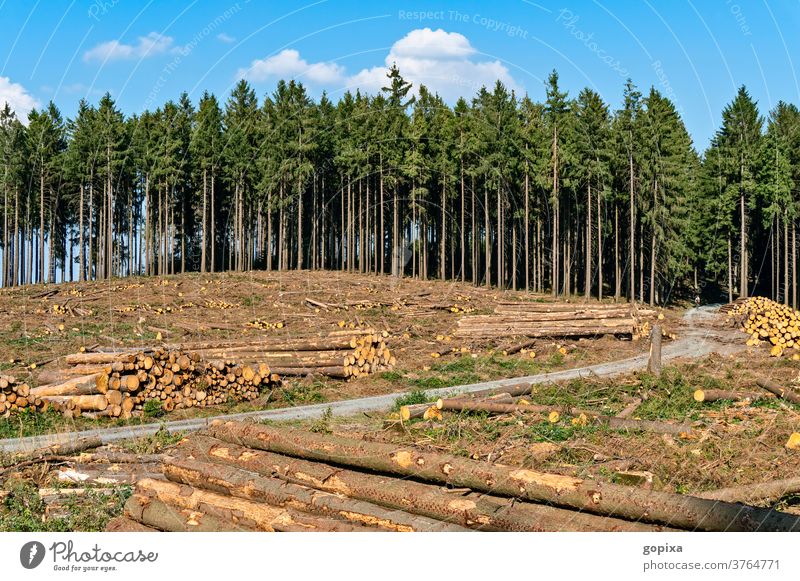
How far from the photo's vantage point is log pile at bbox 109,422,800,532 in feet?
22.1

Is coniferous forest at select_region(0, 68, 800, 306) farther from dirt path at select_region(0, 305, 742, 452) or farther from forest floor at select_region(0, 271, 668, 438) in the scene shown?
dirt path at select_region(0, 305, 742, 452)

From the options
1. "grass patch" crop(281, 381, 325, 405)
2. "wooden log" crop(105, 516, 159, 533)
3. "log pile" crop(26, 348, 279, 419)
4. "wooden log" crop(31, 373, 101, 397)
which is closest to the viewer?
"wooden log" crop(105, 516, 159, 533)

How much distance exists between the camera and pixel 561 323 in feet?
98.9

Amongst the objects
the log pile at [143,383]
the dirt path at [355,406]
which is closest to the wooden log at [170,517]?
the dirt path at [355,406]

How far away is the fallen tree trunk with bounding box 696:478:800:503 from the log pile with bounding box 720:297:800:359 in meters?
25.0

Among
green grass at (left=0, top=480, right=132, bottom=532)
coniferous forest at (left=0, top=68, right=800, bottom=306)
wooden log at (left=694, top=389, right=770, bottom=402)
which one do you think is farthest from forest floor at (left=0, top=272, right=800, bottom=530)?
coniferous forest at (left=0, top=68, right=800, bottom=306)

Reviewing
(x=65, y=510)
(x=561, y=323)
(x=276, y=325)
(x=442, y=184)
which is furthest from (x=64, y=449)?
(x=442, y=184)

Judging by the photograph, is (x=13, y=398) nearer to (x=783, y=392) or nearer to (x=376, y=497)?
(x=376, y=497)

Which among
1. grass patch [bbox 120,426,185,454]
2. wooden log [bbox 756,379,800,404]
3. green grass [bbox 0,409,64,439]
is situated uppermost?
wooden log [bbox 756,379,800,404]

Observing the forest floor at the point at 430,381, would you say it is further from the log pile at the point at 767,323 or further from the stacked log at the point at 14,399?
the log pile at the point at 767,323

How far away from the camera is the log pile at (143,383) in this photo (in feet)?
54.9

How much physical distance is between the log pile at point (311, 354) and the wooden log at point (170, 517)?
475 inches

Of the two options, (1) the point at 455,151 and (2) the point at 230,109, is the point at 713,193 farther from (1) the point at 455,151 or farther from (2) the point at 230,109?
(2) the point at 230,109
